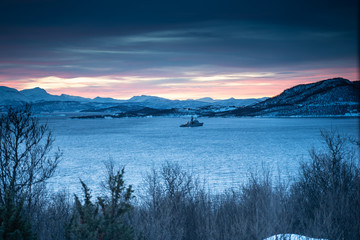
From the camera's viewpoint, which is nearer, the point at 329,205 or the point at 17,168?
the point at 329,205

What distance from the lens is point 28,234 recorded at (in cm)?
375

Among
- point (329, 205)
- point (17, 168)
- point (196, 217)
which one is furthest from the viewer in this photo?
point (17, 168)

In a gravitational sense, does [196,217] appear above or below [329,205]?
below

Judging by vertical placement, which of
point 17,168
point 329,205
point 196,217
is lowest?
point 196,217

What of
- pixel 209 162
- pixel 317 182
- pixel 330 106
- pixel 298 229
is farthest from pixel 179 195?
pixel 330 106

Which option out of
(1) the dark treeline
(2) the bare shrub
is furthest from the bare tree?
(2) the bare shrub

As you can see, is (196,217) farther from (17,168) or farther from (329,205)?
(17,168)

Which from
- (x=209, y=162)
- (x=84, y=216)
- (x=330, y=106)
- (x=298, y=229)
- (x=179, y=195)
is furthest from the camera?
(x=330, y=106)

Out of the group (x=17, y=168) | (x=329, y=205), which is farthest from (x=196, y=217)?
(x=17, y=168)

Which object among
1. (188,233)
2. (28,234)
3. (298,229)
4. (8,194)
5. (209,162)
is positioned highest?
(8,194)

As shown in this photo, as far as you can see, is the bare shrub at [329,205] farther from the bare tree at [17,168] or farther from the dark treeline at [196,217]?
the bare tree at [17,168]

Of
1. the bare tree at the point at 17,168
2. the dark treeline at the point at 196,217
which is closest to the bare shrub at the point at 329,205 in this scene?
the dark treeline at the point at 196,217

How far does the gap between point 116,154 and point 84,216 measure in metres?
51.6

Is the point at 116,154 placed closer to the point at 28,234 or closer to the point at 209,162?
the point at 209,162
